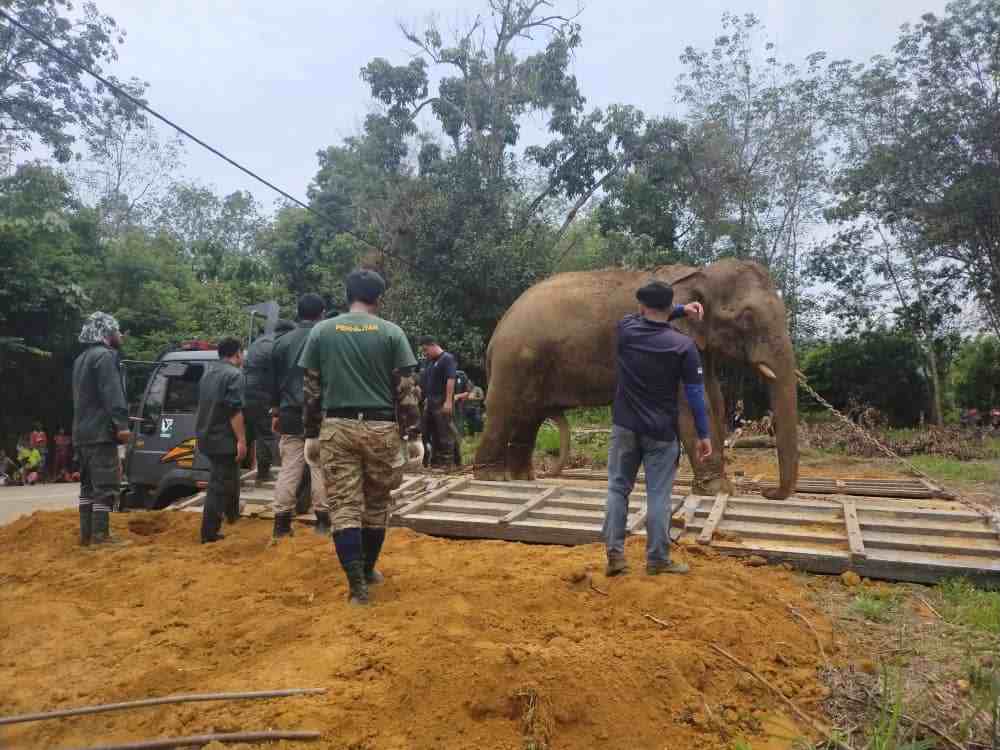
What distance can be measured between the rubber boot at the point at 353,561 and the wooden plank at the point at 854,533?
3001mm

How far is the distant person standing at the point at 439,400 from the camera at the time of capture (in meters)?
9.78

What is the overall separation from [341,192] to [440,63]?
6722 millimetres

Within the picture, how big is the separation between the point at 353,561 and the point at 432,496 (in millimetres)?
2525

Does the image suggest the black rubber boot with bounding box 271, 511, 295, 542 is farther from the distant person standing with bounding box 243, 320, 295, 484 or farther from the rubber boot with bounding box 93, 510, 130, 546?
the rubber boot with bounding box 93, 510, 130, 546

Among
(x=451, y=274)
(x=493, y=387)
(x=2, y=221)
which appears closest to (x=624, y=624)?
(x=493, y=387)

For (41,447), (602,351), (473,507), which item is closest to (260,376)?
(473,507)

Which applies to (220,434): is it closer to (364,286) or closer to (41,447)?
(364,286)

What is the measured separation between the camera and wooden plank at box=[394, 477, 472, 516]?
6.27 meters

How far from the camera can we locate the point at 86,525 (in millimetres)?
6047

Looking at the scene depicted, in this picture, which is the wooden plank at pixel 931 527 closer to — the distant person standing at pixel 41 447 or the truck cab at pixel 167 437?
the truck cab at pixel 167 437

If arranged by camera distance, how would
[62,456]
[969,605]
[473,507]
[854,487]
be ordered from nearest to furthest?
[969,605], [473,507], [854,487], [62,456]

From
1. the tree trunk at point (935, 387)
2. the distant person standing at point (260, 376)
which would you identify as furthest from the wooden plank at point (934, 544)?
the tree trunk at point (935, 387)

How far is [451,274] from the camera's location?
18375mm

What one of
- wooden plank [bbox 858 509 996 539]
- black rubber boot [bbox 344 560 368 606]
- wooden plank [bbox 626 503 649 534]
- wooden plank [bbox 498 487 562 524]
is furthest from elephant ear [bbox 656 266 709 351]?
black rubber boot [bbox 344 560 368 606]
